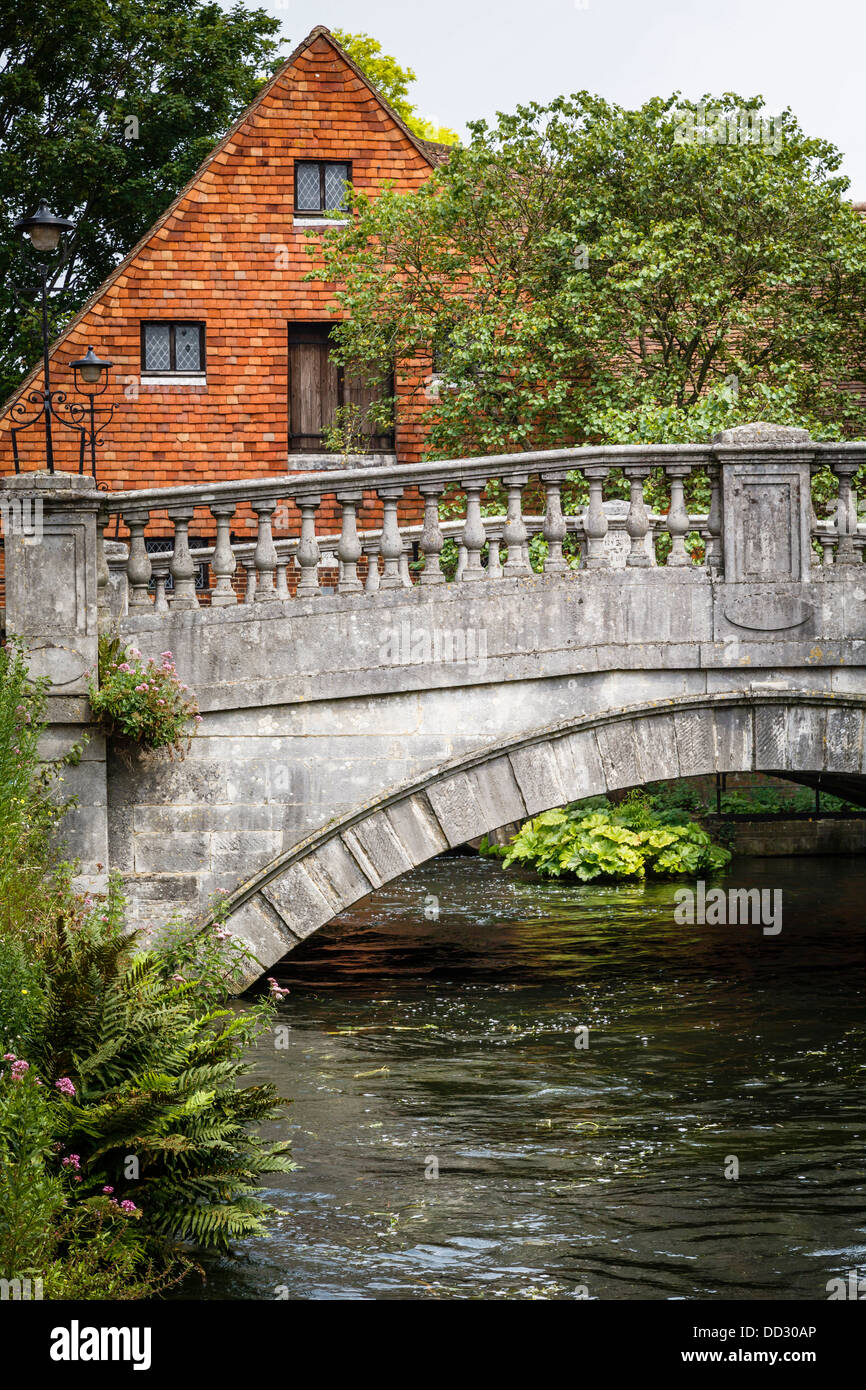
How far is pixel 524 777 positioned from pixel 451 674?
0.90 metres

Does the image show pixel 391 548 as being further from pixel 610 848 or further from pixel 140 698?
pixel 610 848

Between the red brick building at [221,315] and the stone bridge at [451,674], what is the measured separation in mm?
10362

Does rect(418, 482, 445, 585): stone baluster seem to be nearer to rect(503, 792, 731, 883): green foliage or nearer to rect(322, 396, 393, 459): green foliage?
rect(322, 396, 393, 459): green foliage

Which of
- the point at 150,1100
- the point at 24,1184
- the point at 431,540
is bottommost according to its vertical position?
the point at 24,1184

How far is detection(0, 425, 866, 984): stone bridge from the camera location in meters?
11.4

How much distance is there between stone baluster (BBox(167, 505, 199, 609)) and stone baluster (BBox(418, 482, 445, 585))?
5.20 feet

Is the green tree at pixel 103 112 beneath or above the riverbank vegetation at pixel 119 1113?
above

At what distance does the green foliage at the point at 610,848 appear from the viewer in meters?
20.7

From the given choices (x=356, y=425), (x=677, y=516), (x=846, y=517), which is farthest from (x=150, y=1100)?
(x=356, y=425)

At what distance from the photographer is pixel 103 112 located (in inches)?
1013

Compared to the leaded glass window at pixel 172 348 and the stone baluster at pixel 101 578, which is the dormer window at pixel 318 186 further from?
the stone baluster at pixel 101 578

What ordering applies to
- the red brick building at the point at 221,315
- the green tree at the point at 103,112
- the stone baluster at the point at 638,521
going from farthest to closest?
1. the green tree at the point at 103,112
2. the red brick building at the point at 221,315
3. the stone baluster at the point at 638,521

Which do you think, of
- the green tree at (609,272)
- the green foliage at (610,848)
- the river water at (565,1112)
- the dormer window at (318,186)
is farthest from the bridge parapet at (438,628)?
the dormer window at (318,186)

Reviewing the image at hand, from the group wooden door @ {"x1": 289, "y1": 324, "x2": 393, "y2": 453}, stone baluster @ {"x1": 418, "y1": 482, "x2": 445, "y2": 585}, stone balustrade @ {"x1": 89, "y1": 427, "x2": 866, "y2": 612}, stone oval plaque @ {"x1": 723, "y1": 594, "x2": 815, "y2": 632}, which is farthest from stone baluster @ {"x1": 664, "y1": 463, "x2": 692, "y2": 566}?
wooden door @ {"x1": 289, "y1": 324, "x2": 393, "y2": 453}
